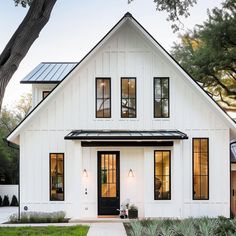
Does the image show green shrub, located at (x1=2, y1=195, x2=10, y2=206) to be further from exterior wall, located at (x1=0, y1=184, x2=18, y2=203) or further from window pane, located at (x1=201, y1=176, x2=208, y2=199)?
window pane, located at (x1=201, y1=176, x2=208, y2=199)

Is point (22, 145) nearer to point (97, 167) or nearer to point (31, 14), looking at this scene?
point (97, 167)

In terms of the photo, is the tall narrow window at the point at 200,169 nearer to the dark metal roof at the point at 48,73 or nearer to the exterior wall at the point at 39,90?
the dark metal roof at the point at 48,73

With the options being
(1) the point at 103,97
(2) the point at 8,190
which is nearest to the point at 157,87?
(1) the point at 103,97

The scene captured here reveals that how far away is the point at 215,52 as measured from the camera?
21047 mm

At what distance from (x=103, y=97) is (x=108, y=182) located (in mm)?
3381

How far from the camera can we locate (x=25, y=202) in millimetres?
15672

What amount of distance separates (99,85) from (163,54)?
2.79m

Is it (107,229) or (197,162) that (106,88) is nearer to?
(197,162)

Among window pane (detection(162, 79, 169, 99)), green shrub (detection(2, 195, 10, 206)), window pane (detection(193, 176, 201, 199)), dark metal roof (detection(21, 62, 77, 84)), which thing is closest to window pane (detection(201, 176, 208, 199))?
window pane (detection(193, 176, 201, 199))

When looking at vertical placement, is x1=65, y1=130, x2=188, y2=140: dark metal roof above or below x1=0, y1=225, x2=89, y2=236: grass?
above

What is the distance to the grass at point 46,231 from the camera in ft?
38.8

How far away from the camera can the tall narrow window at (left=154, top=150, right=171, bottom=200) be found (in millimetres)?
15562

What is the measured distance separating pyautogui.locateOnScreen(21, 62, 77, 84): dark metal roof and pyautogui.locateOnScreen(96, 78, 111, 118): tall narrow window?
7.63 feet

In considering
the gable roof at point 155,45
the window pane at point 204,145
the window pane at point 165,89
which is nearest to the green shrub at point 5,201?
the gable roof at point 155,45
